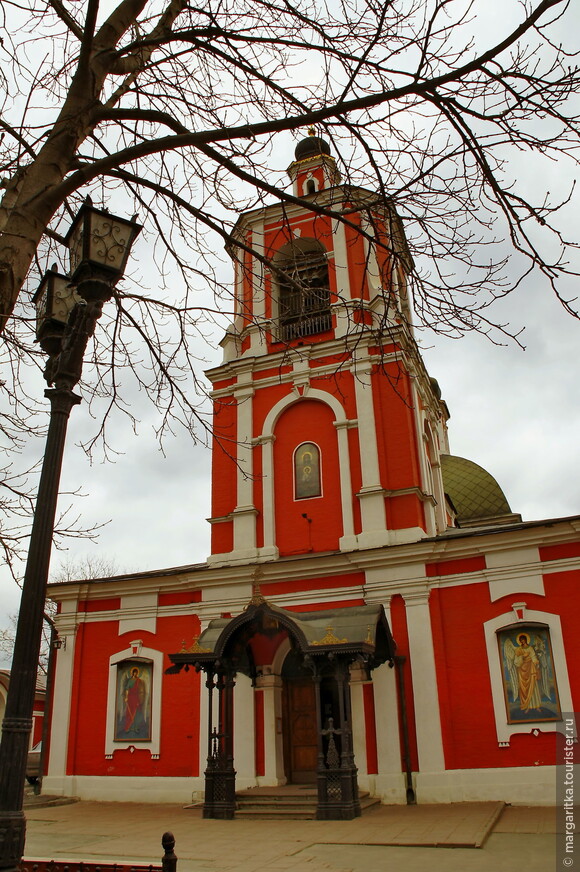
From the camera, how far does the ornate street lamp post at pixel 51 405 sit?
337 centimetres

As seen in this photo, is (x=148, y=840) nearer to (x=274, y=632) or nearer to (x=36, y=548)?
(x=274, y=632)

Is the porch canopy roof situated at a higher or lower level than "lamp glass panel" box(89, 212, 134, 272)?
lower

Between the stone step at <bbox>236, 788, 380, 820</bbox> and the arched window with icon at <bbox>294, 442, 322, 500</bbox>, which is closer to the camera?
the stone step at <bbox>236, 788, 380, 820</bbox>

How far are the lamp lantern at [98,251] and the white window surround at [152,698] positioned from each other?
1156 cm

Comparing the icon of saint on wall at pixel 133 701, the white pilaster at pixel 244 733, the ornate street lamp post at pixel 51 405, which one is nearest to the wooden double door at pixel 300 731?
the white pilaster at pixel 244 733

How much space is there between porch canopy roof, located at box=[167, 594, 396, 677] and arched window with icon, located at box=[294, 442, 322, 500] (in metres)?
2.74

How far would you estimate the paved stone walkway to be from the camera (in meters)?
7.38

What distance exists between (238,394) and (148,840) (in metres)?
9.21

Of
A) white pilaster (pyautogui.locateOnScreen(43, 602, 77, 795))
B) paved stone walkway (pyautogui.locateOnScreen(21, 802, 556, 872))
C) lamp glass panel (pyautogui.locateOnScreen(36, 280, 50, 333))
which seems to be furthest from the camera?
white pilaster (pyautogui.locateOnScreen(43, 602, 77, 795))

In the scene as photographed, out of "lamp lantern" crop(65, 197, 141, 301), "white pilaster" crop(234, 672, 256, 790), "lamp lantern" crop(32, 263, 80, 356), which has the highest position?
"lamp lantern" crop(65, 197, 141, 301)

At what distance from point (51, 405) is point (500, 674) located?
33.0ft

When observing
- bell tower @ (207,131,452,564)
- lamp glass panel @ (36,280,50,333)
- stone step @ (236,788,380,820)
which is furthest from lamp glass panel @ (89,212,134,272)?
stone step @ (236,788,380,820)

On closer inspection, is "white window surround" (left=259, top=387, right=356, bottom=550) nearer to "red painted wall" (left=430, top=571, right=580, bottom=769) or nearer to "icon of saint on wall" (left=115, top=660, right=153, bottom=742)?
"red painted wall" (left=430, top=571, right=580, bottom=769)

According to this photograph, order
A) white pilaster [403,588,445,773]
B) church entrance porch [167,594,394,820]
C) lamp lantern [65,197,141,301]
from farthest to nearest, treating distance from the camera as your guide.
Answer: white pilaster [403,588,445,773], church entrance porch [167,594,394,820], lamp lantern [65,197,141,301]
